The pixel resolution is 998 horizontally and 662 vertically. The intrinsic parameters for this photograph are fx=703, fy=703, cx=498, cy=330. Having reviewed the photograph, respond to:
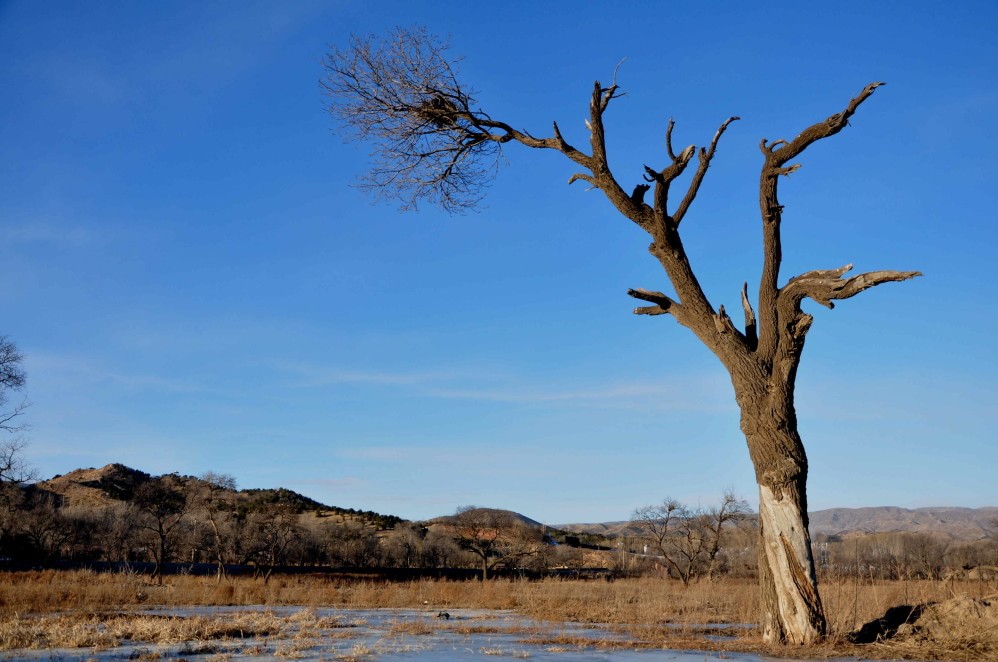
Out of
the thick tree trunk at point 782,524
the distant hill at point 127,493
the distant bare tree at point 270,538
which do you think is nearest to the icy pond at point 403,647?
the thick tree trunk at point 782,524

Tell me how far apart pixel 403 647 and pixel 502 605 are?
10961mm

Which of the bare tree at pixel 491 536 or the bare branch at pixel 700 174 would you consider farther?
the bare tree at pixel 491 536

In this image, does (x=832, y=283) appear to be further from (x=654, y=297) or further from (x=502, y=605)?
(x=502, y=605)

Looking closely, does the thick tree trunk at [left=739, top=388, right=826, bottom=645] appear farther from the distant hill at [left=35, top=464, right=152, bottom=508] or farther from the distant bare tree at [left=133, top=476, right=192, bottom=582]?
the distant hill at [left=35, top=464, right=152, bottom=508]

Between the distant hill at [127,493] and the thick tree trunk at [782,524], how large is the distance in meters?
64.2

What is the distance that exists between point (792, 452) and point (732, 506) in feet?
114

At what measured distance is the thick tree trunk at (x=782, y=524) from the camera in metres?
7.84

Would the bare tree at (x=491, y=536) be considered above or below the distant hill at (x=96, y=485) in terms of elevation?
below

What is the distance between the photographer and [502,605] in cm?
1853

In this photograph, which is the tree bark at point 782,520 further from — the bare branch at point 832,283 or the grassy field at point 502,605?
Result: the bare branch at point 832,283

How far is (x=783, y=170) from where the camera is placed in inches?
350

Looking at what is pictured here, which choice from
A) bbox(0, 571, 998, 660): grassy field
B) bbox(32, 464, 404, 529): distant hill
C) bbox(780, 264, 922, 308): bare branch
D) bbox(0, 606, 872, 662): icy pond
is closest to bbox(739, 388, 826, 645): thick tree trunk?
bbox(0, 571, 998, 660): grassy field

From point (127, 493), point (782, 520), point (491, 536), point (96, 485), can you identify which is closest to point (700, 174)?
point (782, 520)

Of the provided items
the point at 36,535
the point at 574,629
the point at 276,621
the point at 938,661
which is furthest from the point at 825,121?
the point at 36,535
